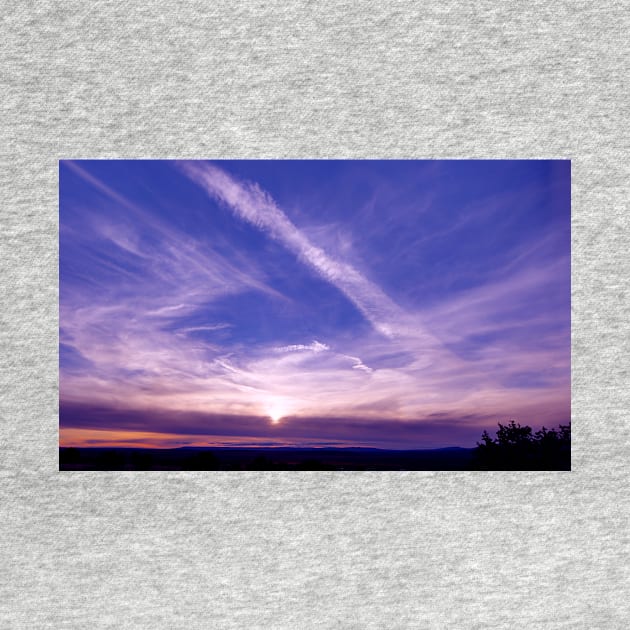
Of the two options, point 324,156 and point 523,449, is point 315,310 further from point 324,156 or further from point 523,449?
point 523,449

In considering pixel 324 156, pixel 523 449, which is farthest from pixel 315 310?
pixel 523 449

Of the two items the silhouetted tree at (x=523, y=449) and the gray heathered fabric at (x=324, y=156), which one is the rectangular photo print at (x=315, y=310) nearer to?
the silhouetted tree at (x=523, y=449)

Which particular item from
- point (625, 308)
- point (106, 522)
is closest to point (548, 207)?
point (625, 308)

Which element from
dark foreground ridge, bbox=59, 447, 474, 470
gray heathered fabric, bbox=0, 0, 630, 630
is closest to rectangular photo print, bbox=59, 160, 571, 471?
dark foreground ridge, bbox=59, 447, 474, 470

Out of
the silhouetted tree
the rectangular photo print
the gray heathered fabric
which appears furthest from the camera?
the rectangular photo print

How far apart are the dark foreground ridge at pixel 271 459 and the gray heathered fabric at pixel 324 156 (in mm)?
116

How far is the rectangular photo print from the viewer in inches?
145

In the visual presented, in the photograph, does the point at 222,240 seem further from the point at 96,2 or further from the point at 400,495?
the point at 400,495

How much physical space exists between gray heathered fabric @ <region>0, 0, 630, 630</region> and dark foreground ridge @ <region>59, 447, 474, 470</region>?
12 cm

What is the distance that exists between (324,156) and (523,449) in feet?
6.27

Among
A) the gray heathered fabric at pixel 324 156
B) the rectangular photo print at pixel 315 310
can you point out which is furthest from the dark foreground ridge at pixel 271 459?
the gray heathered fabric at pixel 324 156

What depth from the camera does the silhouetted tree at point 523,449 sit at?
357cm

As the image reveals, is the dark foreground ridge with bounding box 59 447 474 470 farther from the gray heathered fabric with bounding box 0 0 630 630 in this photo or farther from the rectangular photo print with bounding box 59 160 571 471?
the gray heathered fabric with bounding box 0 0 630 630

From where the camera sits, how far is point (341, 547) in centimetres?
347
